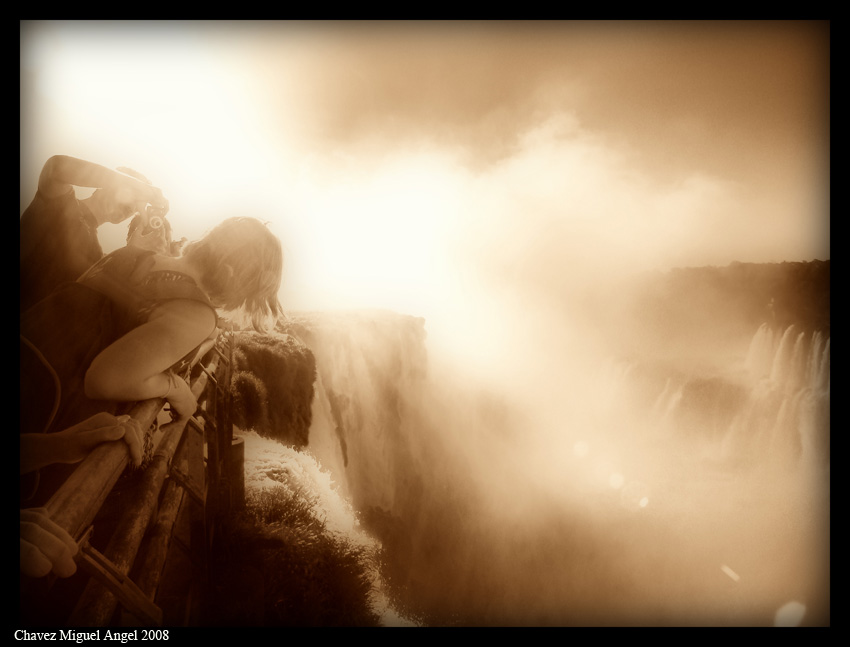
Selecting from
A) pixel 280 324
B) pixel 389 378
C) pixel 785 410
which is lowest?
pixel 785 410

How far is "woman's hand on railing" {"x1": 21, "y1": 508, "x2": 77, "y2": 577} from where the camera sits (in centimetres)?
176

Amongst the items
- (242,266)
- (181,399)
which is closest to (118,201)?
(242,266)

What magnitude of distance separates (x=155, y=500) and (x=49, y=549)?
34cm

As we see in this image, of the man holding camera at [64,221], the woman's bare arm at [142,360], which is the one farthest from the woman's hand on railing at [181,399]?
the man holding camera at [64,221]

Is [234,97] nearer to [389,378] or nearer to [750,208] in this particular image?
[389,378]

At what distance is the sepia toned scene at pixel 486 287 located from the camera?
6.98 ft

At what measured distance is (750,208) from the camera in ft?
7.27

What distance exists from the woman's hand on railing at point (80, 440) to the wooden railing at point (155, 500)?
0.11 feet

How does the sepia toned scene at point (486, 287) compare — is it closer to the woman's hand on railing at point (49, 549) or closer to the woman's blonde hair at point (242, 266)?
the woman's blonde hair at point (242, 266)

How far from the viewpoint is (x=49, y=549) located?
1.76 meters

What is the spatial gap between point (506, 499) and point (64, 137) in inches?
90.3

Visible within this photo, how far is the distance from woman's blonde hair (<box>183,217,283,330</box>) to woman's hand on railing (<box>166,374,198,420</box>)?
332 millimetres

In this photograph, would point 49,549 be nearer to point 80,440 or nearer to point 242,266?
point 80,440
